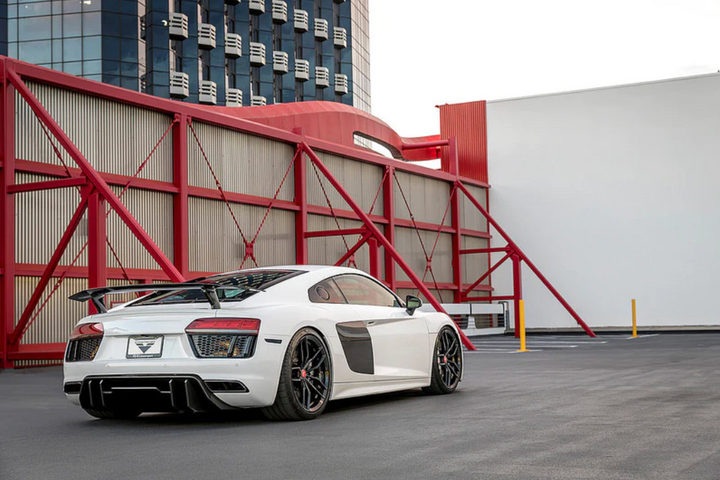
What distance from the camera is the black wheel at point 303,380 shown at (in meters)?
6.60

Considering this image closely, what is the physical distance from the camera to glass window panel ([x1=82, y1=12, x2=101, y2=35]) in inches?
1924

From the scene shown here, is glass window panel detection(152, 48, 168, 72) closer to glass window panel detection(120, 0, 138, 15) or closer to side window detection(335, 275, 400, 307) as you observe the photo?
glass window panel detection(120, 0, 138, 15)

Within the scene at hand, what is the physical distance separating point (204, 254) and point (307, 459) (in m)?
15.5

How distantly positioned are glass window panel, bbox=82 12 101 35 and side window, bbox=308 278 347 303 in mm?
44949

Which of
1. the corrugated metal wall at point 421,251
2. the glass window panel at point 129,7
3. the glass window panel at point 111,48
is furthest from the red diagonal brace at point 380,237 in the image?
the glass window panel at point 129,7

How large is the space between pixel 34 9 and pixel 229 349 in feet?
157

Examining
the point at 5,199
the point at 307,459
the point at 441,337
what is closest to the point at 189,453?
the point at 307,459

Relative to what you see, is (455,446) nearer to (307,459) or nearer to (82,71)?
(307,459)

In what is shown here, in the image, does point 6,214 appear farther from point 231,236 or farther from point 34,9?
point 34,9

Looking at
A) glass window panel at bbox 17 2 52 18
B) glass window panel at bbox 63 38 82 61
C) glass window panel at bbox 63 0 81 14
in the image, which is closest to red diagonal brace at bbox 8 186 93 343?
glass window panel at bbox 63 38 82 61

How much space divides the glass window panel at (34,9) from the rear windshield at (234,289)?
4570 cm

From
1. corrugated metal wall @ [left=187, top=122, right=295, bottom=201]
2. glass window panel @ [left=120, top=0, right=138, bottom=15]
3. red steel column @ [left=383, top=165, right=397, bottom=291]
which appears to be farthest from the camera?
glass window panel @ [left=120, top=0, right=138, bottom=15]

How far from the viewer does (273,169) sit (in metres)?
22.6

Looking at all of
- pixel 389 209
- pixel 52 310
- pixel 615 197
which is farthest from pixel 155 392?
pixel 615 197
